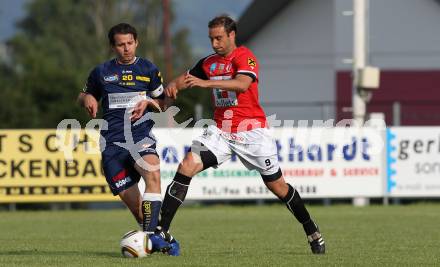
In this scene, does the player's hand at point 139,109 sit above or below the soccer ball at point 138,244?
above

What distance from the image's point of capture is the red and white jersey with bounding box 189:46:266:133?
10398mm

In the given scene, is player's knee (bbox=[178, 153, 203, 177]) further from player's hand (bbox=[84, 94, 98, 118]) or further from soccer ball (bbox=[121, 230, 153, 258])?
player's hand (bbox=[84, 94, 98, 118])

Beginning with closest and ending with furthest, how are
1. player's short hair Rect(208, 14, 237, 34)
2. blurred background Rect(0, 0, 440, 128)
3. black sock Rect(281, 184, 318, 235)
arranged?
player's short hair Rect(208, 14, 237, 34) < black sock Rect(281, 184, 318, 235) < blurred background Rect(0, 0, 440, 128)

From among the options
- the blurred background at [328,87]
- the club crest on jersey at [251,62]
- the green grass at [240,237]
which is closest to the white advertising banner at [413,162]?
the blurred background at [328,87]

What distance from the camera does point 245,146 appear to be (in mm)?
10492

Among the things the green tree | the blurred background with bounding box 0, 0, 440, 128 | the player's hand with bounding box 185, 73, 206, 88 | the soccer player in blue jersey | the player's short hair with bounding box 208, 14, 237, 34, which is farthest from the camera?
the green tree

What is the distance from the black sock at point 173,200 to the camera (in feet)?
34.2

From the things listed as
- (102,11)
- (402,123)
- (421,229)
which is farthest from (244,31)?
(102,11)

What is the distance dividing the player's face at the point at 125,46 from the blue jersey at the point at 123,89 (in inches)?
4.7

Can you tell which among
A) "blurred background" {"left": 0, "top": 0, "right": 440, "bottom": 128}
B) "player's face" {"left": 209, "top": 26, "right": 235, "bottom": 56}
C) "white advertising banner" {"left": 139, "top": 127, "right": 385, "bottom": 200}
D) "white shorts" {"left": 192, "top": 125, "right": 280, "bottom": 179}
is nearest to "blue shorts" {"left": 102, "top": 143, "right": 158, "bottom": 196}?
"white shorts" {"left": 192, "top": 125, "right": 280, "bottom": 179}

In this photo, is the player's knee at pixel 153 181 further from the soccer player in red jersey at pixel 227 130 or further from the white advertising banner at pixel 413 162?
the white advertising banner at pixel 413 162

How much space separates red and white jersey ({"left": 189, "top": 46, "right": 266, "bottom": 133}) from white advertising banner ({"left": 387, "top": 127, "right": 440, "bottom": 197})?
11.3 m

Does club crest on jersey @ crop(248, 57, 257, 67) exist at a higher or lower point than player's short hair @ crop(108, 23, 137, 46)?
lower

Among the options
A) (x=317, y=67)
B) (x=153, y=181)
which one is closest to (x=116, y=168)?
(x=153, y=181)
